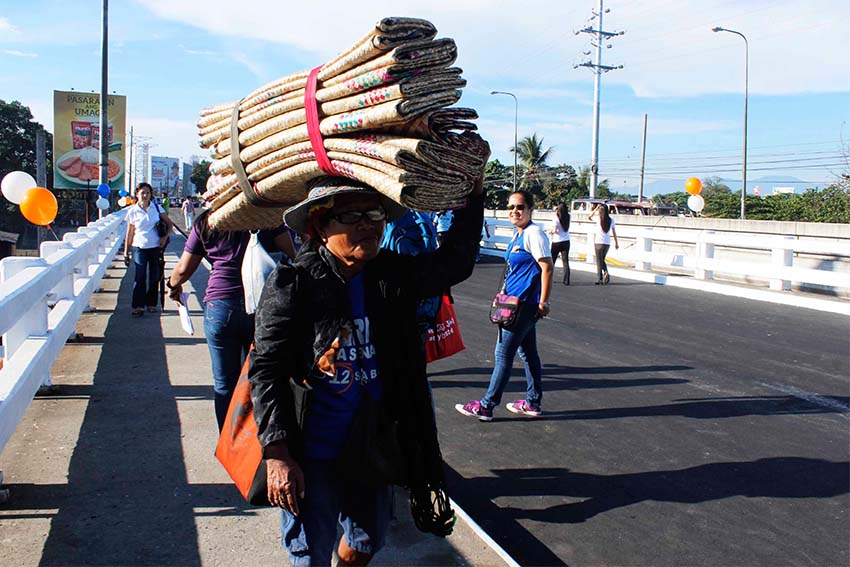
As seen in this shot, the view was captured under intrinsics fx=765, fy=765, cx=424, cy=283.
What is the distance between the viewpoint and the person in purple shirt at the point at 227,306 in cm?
440

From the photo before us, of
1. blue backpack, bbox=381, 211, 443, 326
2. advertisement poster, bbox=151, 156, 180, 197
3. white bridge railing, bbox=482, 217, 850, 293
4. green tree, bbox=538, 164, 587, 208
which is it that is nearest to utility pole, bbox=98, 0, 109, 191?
white bridge railing, bbox=482, 217, 850, 293

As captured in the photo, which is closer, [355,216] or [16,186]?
[355,216]

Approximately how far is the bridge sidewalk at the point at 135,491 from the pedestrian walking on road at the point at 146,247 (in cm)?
332

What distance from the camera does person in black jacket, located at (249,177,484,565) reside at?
245 centimetres

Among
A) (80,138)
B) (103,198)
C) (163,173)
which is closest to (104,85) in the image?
(103,198)

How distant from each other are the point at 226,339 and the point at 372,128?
2474 mm

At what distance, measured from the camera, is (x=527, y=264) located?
606 cm

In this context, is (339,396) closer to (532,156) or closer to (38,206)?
(38,206)

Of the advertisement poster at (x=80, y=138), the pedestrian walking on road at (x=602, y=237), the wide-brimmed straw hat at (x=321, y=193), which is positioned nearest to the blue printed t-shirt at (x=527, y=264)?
the wide-brimmed straw hat at (x=321, y=193)

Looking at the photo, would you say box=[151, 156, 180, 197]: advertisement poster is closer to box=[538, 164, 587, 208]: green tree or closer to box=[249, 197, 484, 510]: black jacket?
box=[538, 164, 587, 208]: green tree

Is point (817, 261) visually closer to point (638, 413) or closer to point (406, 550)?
point (638, 413)

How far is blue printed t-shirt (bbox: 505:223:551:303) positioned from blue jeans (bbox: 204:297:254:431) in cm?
232

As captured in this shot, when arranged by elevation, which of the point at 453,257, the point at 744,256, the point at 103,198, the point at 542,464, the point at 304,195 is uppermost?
the point at 103,198

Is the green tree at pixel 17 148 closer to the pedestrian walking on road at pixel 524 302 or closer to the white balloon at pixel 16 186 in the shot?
the white balloon at pixel 16 186
